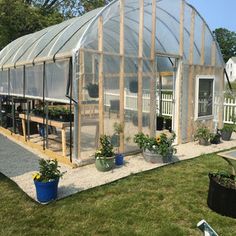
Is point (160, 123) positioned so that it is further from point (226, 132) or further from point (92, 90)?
point (92, 90)

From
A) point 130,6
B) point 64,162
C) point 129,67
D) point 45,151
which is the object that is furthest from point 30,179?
point 130,6

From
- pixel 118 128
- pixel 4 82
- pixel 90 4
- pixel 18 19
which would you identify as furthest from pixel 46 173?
pixel 90 4

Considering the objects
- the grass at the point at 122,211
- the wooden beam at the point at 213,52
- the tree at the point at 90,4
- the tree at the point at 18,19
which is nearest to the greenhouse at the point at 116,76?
the wooden beam at the point at 213,52

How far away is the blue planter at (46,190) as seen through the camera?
447 centimetres

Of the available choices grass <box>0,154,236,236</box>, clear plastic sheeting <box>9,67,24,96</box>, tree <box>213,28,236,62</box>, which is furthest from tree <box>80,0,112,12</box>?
tree <box>213,28,236,62</box>

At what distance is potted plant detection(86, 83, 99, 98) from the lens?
6.12 metres

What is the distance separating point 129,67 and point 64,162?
8.53 feet

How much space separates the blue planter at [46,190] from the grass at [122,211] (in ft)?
0.49

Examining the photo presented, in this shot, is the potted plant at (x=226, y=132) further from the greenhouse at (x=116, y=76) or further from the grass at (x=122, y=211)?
the grass at (x=122, y=211)

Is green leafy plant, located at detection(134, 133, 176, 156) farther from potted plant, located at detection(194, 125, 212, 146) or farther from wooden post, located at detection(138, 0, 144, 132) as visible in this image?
potted plant, located at detection(194, 125, 212, 146)

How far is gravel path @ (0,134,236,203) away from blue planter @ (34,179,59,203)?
205 millimetres

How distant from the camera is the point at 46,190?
4.50 meters

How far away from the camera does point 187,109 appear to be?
860 cm

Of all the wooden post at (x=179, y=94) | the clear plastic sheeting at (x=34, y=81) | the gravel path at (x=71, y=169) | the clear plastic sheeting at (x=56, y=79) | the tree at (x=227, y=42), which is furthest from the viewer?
the tree at (x=227, y=42)
